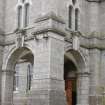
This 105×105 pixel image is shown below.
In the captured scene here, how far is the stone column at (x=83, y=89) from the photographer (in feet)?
75.2

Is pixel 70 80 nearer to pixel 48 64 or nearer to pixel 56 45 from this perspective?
pixel 56 45

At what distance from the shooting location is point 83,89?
75.6ft

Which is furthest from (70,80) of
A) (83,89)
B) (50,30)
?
(50,30)

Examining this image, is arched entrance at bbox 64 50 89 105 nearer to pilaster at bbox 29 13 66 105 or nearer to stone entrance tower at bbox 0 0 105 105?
stone entrance tower at bbox 0 0 105 105

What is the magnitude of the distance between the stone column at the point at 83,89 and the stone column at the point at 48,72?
4.23 metres

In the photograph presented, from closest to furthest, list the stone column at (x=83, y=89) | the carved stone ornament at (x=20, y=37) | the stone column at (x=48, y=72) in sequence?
the stone column at (x=48, y=72) → the carved stone ornament at (x=20, y=37) → the stone column at (x=83, y=89)

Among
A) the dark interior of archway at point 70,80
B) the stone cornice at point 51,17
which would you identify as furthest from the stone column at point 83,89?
the stone cornice at point 51,17

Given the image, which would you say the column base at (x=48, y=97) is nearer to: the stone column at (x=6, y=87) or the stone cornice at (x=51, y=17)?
the stone cornice at (x=51, y=17)

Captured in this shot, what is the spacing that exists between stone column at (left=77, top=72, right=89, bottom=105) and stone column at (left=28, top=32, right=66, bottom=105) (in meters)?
4.23

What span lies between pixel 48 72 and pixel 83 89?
5.11 metres

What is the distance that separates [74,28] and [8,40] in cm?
461

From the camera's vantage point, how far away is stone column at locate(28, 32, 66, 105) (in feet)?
60.3

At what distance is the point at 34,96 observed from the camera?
18.8m

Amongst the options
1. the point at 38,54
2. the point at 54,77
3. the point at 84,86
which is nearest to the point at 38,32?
the point at 38,54
